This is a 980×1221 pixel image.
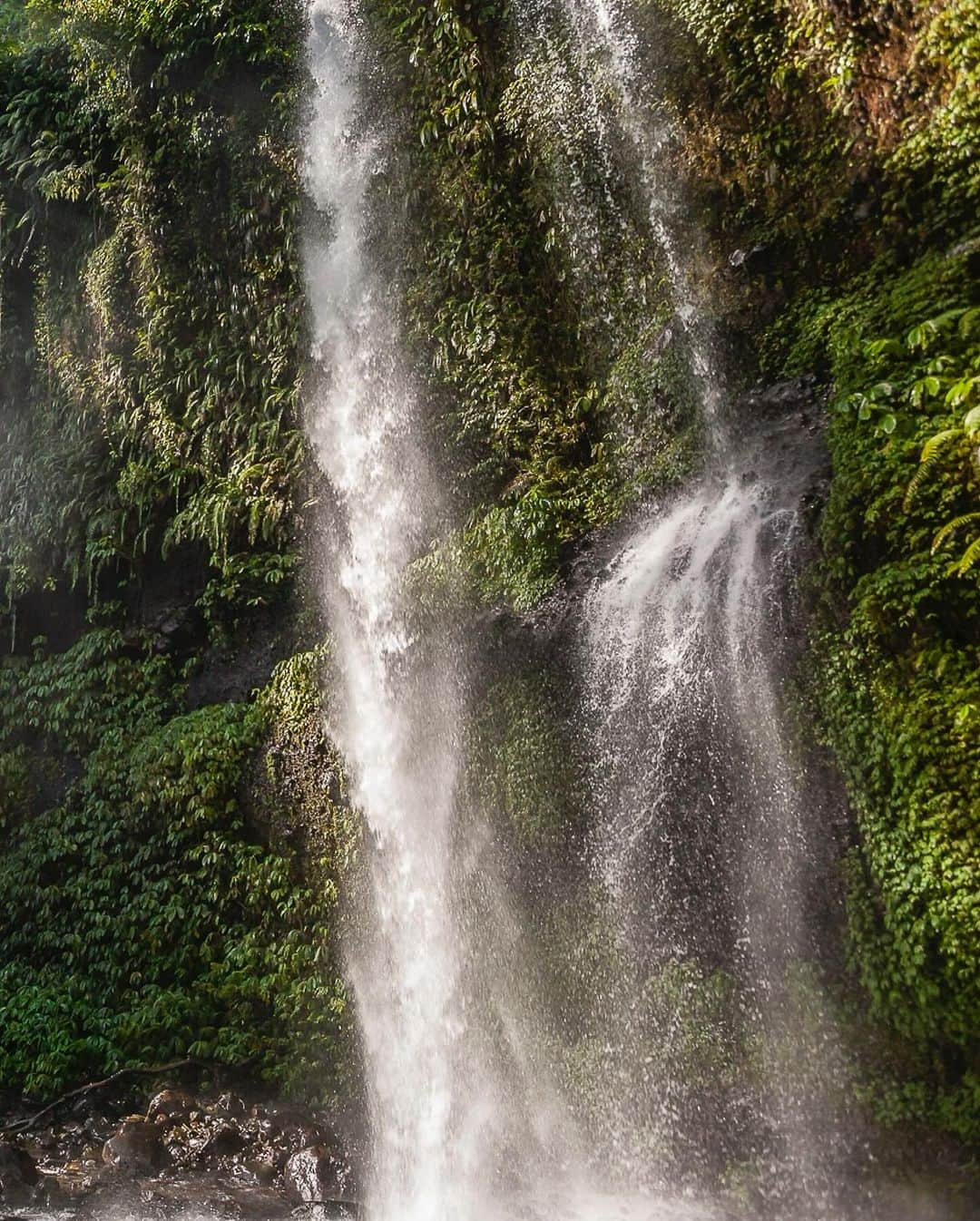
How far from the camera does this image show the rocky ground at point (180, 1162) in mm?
6039

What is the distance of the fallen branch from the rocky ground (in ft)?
0.16

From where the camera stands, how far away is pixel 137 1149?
6652mm

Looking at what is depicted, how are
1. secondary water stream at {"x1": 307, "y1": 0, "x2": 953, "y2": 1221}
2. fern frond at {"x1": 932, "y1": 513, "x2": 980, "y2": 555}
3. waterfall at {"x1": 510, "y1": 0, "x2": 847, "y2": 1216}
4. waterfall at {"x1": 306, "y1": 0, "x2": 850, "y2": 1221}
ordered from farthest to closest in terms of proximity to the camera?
waterfall at {"x1": 306, "y1": 0, "x2": 850, "y2": 1221} < secondary water stream at {"x1": 307, "y1": 0, "x2": 953, "y2": 1221} < waterfall at {"x1": 510, "y1": 0, "x2": 847, "y2": 1216} < fern frond at {"x1": 932, "y1": 513, "x2": 980, "y2": 555}

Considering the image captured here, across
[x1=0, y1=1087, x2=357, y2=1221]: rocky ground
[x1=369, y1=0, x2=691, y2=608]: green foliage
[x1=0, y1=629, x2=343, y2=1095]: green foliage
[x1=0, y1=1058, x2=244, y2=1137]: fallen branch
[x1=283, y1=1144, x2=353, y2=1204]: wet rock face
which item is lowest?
[x1=283, y1=1144, x2=353, y2=1204]: wet rock face

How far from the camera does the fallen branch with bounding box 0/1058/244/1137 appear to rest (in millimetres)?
7320

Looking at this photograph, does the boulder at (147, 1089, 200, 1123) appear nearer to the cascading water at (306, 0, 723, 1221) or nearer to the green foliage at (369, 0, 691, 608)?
the cascading water at (306, 0, 723, 1221)

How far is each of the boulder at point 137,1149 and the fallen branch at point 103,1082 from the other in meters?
0.60

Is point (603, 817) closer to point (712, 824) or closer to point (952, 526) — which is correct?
point (712, 824)

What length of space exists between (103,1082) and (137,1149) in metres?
0.94

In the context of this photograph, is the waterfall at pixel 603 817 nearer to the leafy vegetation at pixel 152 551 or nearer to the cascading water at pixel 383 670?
the cascading water at pixel 383 670

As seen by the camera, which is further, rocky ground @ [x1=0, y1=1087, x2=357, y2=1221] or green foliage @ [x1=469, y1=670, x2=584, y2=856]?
green foliage @ [x1=469, y1=670, x2=584, y2=856]

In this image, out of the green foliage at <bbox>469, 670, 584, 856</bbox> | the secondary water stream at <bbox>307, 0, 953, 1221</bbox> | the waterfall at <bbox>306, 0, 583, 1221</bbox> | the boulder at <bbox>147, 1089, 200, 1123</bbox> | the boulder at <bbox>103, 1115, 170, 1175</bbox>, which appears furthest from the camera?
the boulder at <bbox>147, 1089, 200, 1123</bbox>

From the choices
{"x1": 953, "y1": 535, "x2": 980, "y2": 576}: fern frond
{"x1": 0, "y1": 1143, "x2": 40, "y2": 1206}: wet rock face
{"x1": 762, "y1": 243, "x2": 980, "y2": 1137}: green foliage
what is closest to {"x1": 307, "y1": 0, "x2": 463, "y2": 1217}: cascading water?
{"x1": 0, "y1": 1143, "x2": 40, "y2": 1206}: wet rock face

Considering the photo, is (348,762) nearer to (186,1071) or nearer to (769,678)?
(186,1071)
